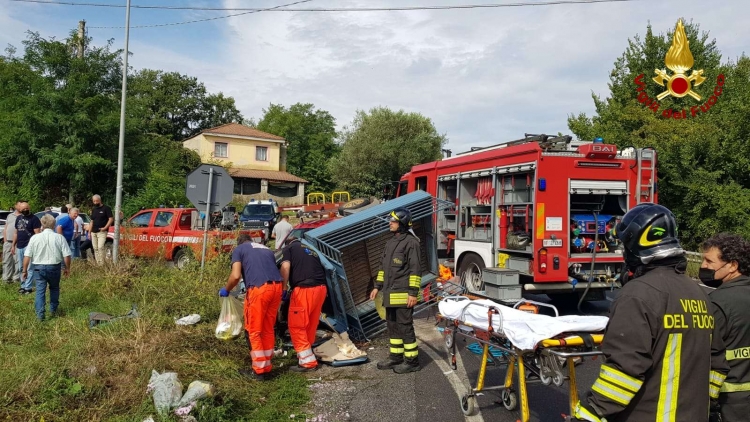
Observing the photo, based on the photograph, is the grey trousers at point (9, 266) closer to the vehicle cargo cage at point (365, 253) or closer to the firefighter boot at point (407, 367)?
the vehicle cargo cage at point (365, 253)

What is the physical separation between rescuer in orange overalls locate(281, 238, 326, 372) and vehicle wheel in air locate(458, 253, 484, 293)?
12.3 feet

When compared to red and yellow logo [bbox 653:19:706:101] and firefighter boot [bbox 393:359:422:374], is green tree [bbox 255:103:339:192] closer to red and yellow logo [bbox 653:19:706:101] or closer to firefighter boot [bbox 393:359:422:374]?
red and yellow logo [bbox 653:19:706:101]

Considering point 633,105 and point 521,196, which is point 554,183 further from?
point 633,105

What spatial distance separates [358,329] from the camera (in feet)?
22.8

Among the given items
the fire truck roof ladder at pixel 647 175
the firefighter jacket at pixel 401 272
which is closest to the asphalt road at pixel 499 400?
the firefighter jacket at pixel 401 272

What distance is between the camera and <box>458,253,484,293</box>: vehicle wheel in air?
9.10 m

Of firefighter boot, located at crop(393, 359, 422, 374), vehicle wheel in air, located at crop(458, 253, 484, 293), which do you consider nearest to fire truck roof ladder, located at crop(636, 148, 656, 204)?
vehicle wheel in air, located at crop(458, 253, 484, 293)

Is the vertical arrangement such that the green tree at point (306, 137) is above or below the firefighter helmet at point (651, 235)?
above

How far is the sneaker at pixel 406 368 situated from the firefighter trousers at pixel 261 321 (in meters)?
1.43

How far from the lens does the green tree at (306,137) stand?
45.3m

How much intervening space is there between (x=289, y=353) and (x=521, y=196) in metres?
4.30

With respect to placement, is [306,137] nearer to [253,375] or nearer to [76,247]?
[76,247]

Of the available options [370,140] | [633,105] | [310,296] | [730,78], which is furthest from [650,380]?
[370,140]

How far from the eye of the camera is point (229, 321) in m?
5.99
